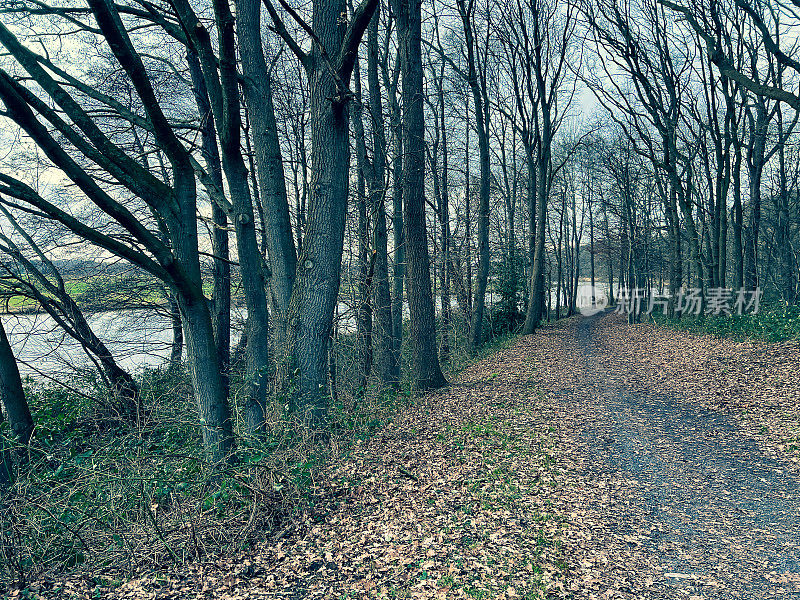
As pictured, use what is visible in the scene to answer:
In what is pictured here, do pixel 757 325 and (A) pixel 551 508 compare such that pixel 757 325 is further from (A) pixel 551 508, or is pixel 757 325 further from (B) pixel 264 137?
(B) pixel 264 137

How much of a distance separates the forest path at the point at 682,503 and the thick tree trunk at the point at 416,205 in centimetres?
317

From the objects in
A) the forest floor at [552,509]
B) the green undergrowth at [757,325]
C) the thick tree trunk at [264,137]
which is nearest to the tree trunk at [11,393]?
the thick tree trunk at [264,137]

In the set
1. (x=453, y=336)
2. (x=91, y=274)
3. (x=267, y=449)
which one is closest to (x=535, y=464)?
(x=267, y=449)

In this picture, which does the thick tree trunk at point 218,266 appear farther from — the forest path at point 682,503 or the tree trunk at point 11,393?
the forest path at point 682,503

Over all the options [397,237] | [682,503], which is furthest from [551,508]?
[397,237]

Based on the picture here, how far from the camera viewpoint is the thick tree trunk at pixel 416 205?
33.8 feet

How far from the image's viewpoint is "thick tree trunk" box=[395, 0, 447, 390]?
10289mm

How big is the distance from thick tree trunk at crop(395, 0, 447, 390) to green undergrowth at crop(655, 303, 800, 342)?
9.14 meters

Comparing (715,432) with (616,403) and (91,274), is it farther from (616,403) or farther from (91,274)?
(91,274)

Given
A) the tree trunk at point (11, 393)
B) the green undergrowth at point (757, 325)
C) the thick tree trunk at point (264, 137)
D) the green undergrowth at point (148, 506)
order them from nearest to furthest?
the green undergrowth at point (148, 506) < the tree trunk at point (11, 393) < the thick tree trunk at point (264, 137) < the green undergrowth at point (757, 325)

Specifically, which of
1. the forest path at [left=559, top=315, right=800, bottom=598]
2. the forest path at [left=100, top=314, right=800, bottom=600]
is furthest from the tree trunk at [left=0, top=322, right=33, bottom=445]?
the forest path at [left=559, top=315, right=800, bottom=598]

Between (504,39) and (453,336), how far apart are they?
41.0 ft

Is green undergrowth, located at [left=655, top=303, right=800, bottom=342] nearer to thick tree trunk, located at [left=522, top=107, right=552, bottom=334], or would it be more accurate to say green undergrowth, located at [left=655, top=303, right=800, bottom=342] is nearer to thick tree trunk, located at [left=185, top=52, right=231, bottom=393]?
thick tree trunk, located at [left=522, top=107, right=552, bottom=334]

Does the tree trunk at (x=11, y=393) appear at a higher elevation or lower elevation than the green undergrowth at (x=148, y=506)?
higher
